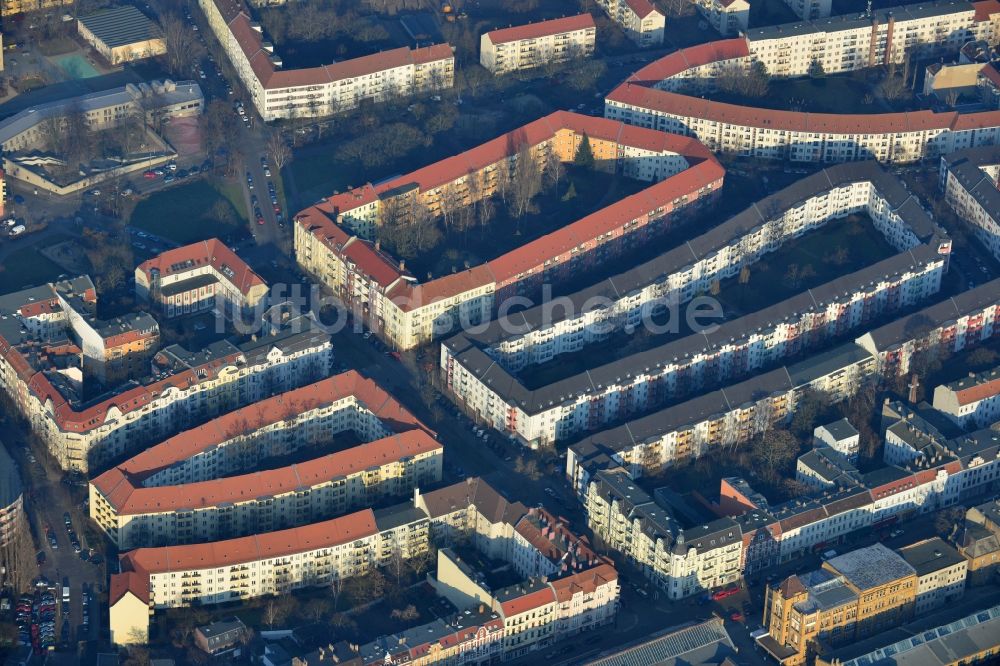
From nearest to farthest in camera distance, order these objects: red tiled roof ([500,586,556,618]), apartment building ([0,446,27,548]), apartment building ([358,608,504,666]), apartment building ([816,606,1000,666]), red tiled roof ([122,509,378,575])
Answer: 1. apartment building ([358,608,504,666])
2. apartment building ([816,606,1000,666])
3. red tiled roof ([500,586,556,618])
4. red tiled roof ([122,509,378,575])
5. apartment building ([0,446,27,548])

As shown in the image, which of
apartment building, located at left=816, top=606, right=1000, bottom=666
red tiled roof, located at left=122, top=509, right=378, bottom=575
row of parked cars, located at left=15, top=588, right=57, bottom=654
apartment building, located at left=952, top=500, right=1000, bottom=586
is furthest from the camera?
apartment building, located at left=952, top=500, right=1000, bottom=586

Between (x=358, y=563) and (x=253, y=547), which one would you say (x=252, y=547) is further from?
(x=358, y=563)

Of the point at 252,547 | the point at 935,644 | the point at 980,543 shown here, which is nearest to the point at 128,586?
the point at 252,547

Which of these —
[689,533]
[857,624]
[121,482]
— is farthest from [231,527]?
[857,624]

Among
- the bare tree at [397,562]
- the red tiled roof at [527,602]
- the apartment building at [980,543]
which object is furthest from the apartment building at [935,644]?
the bare tree at [397,562]

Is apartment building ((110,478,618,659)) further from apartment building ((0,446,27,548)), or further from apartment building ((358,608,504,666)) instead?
apartment building ((0,446,27,548))

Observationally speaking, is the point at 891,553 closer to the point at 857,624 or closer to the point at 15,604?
the point at 857,624

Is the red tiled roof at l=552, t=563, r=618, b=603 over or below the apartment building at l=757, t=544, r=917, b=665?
over

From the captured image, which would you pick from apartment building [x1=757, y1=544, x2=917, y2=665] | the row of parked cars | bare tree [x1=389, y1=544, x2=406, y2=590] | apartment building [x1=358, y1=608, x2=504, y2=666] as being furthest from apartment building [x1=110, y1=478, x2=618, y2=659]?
apartment building [x1=757, y1=544, x2=917, y2=665]
